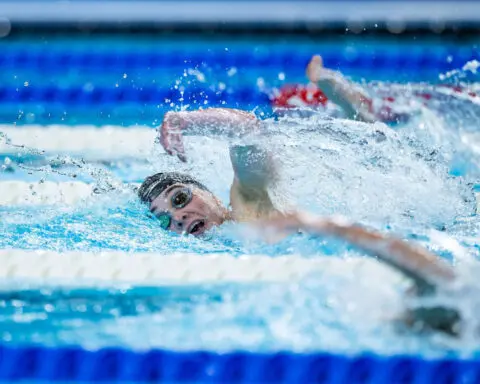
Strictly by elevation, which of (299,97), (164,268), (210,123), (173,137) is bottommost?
(164,268)

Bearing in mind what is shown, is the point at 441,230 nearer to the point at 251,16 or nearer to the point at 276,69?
the point at 276,69

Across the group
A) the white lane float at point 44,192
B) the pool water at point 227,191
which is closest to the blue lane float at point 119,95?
the pool water at point 227,191

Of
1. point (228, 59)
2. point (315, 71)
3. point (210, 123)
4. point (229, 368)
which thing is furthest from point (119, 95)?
point (229, 368)

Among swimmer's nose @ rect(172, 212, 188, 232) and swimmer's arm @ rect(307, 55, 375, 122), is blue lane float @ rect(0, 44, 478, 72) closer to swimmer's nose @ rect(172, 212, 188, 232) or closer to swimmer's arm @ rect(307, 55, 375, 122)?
swimmer's arm @ rect(307, 55, 375, 122)

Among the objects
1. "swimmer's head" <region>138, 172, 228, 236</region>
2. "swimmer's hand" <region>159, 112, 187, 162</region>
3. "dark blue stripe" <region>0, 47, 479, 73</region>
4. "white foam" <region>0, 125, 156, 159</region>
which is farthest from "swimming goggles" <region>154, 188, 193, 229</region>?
"dark blue stripe" <region>0, 47, 479, 73</region>

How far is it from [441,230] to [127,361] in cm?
92

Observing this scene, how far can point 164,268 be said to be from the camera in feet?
6.35

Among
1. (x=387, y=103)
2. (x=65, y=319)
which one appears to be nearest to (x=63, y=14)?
(x=387, y=103)

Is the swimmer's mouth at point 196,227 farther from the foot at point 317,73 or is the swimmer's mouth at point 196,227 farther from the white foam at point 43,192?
the foot at point 317,73

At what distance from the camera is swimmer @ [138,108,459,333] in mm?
1582

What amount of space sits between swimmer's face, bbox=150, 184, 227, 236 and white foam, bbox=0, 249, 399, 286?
84mm

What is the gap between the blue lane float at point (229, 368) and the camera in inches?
61.4

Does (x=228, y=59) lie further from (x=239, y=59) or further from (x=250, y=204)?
(x=250, y=204)

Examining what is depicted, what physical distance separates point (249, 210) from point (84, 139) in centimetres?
96
